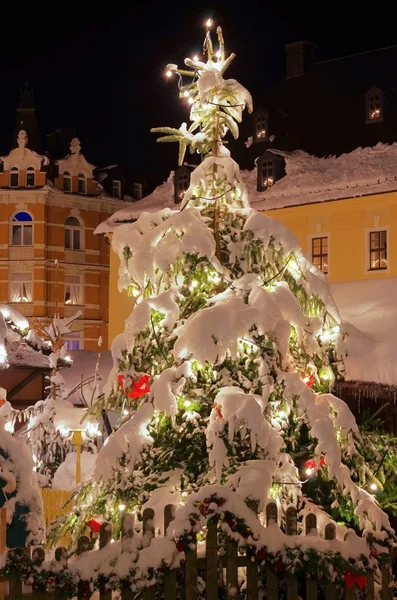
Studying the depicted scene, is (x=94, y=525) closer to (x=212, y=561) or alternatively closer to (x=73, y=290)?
(x=212, y=561)

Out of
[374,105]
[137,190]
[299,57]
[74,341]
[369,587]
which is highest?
[299,57]

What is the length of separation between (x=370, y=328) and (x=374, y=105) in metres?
13.1

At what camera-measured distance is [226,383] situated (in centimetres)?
837

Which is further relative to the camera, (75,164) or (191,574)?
(75,164)

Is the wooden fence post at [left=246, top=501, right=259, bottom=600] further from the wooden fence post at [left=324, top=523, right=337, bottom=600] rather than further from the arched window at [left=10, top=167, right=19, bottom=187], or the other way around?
the arched window at [left=10, top=167, right=19, bottom=187]

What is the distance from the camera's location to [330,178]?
2475 cm

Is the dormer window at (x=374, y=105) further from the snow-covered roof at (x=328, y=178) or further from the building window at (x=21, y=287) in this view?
the building window at (x=21, y=287)

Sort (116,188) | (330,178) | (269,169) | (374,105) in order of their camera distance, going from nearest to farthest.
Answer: (330,178), (374,105), (269,169), (116,188)

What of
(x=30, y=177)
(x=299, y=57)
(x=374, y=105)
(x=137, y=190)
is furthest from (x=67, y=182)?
(x=374, y=105)

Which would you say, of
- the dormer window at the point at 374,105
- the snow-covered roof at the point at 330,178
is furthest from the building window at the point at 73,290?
the dormer window at the point at 374,105

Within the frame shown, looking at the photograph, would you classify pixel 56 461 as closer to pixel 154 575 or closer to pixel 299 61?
pixel 154 575

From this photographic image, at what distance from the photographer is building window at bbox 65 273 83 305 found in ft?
144

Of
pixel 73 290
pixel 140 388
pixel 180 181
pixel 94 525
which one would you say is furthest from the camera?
pixel 73 290

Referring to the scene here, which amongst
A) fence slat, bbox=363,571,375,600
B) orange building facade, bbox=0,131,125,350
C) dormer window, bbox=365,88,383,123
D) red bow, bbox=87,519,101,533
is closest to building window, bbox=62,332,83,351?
orange building facade, bbox=0,131,125,350
